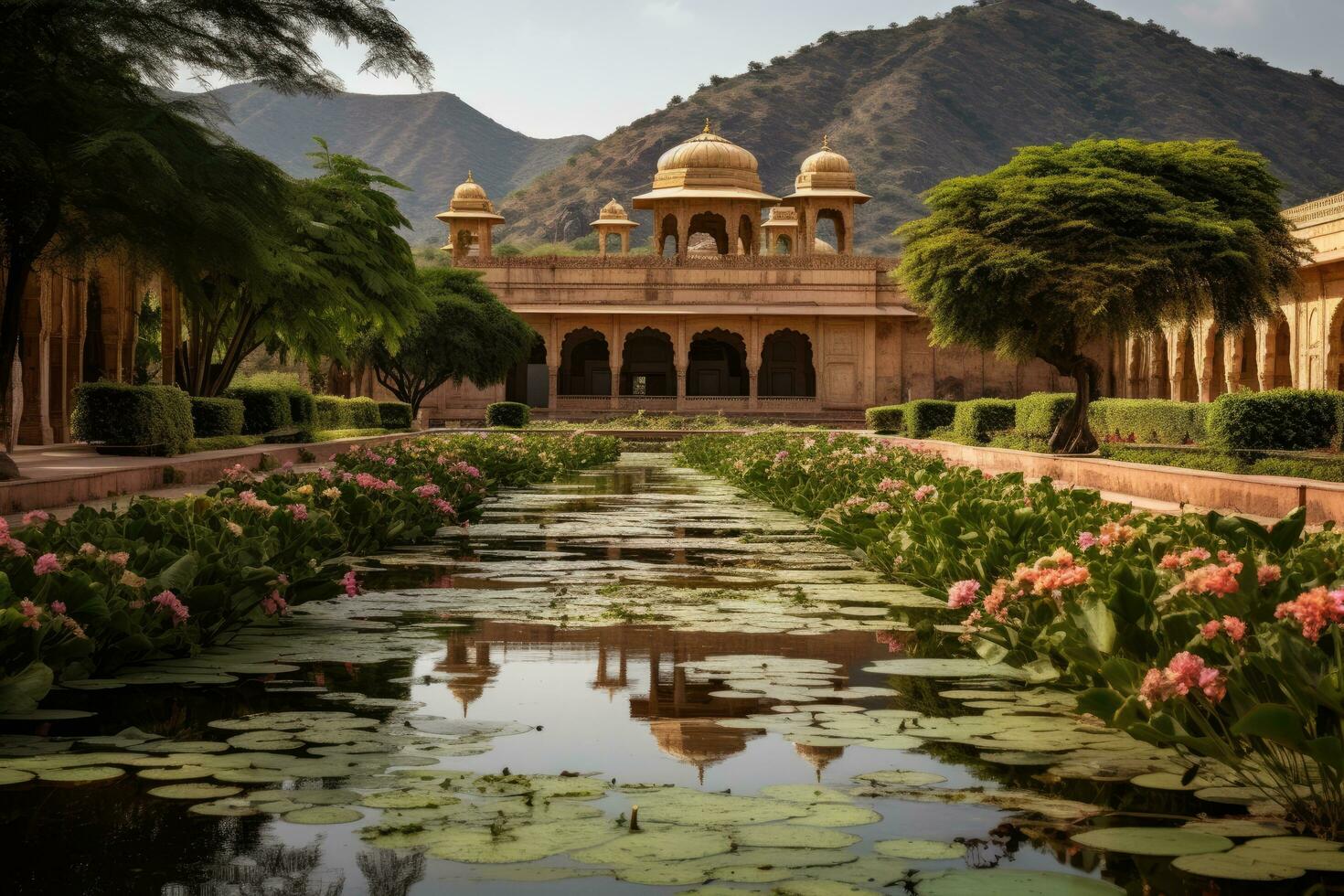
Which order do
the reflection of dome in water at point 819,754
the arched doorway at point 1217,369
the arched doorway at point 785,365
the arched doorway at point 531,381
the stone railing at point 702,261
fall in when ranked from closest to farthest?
the reflection of dome in water at point 819,754 < the arched doorway at point 1217,369 < the stone railing at point 702,261 < the arched doorway at point 531,381 < the arched doorway at point 785,365

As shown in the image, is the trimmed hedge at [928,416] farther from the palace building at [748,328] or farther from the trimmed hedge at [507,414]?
the palace building at [748,328]

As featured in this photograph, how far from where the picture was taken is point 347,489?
971cm

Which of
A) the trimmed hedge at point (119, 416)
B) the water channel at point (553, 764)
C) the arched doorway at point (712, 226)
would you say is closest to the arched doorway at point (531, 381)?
the arched doorway at point (712, 226)

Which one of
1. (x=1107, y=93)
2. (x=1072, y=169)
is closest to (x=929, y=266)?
(x=1072, y=169)

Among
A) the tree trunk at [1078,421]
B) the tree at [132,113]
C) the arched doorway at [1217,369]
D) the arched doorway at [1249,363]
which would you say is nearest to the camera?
the tree at [132,113]

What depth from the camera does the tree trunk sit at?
73.4 ft

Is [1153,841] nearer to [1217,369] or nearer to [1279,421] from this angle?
[1279,421]

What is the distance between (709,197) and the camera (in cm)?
5050

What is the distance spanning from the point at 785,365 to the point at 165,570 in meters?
46.4

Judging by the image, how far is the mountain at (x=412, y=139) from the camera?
143 m

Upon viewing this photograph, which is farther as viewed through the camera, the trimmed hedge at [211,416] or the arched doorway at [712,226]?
the arched doorway at [712,226]

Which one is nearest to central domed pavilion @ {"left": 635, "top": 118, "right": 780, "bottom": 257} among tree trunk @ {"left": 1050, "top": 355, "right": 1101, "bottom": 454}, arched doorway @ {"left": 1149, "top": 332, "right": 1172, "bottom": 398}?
arched doorway @ {"left": 1149, "top": 332, "right": 1172, "bottom": 398}

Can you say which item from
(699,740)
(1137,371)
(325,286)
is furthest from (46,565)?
(1137,371)

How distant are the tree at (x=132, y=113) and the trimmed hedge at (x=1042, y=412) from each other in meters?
12.3
